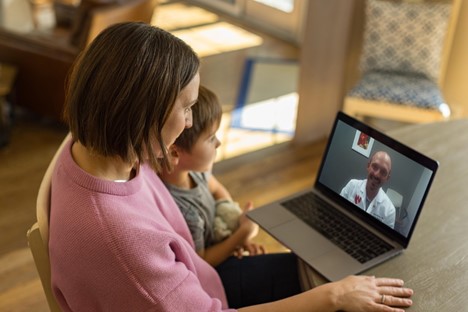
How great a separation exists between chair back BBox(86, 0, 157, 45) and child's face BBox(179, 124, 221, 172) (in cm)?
197

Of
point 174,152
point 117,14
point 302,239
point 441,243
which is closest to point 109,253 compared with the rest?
point 174,152

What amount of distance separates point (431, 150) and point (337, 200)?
0.46 m

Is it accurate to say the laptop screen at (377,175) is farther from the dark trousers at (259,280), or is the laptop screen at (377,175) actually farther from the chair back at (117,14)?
the chair back at (117,14)

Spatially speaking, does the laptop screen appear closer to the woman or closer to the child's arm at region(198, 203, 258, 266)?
the child's arm at region(198, 203, 258, 266)

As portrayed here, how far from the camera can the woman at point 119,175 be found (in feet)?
3.92

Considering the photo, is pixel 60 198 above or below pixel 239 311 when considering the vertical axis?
above

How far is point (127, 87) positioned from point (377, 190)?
699mm

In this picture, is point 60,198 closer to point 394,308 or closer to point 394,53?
point 394,308

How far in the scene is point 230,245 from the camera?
68.2 inches

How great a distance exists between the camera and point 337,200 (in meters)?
1.70

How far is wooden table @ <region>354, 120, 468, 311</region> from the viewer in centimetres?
142

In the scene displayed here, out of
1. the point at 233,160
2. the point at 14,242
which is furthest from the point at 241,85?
the point at 14,242

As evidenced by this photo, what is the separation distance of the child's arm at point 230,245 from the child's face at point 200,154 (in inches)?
8.3

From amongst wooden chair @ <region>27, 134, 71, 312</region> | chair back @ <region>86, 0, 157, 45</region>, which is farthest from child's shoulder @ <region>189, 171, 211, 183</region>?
chair back @ <region>86, 0, 157, 45</region>
